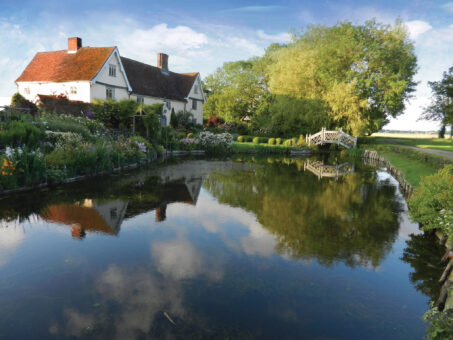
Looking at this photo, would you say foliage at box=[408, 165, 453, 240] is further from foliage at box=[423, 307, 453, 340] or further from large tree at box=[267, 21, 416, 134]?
large tree at box=[267, 21, 416, 134]

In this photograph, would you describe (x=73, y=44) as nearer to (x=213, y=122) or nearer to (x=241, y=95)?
(x=213, y=122)

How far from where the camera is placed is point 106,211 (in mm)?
9344

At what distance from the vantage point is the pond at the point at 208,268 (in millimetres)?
4238

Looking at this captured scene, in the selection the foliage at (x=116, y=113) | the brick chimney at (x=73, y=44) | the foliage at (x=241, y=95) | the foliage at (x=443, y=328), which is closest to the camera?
the foliage at (x=443, y=328)

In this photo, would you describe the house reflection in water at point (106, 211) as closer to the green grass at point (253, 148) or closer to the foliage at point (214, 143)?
the foliage at point (214, 143)

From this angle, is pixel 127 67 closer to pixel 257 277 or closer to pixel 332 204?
pixel 332 204

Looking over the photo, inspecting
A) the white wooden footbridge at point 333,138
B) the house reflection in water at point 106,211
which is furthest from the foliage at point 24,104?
the white wooden footbridge at point 333,138

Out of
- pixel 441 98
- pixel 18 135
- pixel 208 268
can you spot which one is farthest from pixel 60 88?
pixel 441 98

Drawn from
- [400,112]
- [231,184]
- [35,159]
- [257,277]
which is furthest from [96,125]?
[400,112]

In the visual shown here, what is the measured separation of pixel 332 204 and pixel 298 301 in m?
6.87

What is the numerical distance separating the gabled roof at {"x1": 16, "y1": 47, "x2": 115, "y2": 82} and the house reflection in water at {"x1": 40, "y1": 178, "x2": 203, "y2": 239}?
23.4m

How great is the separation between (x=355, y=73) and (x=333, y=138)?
29.7 ft

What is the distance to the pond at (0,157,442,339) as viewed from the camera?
424cm

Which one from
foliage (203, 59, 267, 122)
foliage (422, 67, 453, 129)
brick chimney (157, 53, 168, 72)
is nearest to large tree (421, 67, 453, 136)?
foliage (422, 67, 453, 129)
